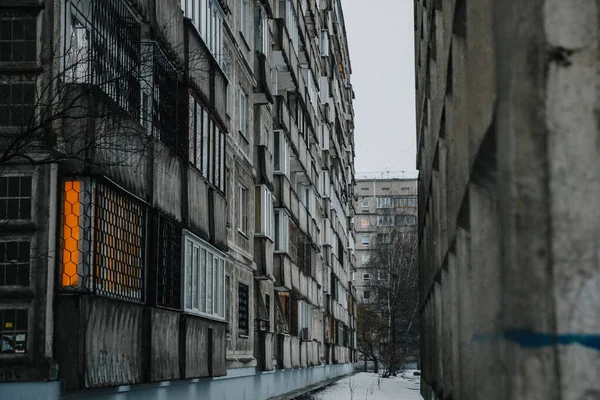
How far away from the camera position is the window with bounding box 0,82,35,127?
1135 cm

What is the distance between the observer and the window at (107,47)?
11.7m

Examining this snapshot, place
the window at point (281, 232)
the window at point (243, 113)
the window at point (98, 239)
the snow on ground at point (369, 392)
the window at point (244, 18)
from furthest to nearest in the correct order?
the snow on ground at point (369, 392), the window at point (281, 232), the window at point (244, 18), the window at point (243, 113), the window at point (98, 239)

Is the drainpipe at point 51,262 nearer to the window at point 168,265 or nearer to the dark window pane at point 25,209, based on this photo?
the dark window pane at point 25,209

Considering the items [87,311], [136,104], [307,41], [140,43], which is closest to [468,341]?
[87,311]

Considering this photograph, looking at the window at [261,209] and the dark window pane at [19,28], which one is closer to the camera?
→ the dark window pane at [19,28]

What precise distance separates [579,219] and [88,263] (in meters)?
8.69

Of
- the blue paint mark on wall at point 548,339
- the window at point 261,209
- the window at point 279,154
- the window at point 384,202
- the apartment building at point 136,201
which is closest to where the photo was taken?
the blue paint mark on wall at point 548,339

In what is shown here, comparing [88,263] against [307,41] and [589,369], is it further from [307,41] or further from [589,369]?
[307,41]

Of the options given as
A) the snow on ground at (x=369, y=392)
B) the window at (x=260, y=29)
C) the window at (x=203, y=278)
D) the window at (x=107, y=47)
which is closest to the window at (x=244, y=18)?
the window at (x=260, y=29)

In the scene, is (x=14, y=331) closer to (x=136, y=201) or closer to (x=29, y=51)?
(x=136, y=201)

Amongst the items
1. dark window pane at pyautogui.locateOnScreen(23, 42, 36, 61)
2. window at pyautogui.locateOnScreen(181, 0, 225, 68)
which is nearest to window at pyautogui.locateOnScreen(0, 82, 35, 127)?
dark window pane at pyautogui.locateOnScreen(23, 42, 36, 61)

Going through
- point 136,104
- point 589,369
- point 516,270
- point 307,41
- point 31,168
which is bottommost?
point 589,369

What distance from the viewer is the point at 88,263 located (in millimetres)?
11430

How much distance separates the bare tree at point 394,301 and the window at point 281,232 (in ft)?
117
